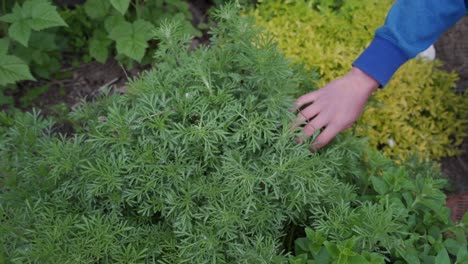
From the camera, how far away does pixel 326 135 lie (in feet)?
5.57

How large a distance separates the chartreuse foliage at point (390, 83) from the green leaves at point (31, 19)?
1.04m

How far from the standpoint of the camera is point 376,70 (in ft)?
5.98

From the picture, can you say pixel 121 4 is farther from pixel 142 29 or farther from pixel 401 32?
pixel 401 32

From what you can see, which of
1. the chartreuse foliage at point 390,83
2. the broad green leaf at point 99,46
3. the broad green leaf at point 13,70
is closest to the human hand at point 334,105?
the chartreuse foliage at point 390,83

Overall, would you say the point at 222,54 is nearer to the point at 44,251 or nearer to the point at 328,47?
the point at 44,251

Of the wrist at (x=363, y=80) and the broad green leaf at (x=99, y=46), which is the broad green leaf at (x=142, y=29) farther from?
the wrist at (x=363, y=80)

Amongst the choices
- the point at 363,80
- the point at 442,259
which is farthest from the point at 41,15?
the point at 442,259

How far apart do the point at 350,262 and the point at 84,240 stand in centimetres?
71

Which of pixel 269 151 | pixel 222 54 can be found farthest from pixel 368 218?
pixel 222 54

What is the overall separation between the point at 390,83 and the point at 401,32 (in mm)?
817

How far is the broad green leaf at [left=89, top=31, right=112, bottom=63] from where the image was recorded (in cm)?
283

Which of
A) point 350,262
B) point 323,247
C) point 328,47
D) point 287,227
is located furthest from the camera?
point 328,47

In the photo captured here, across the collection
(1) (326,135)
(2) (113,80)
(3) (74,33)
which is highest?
(1) (326,135)

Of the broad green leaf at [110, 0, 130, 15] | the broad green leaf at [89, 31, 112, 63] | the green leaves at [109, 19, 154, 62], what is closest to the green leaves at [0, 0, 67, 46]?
the broad green leaf at [110, 0, 130, 15]
